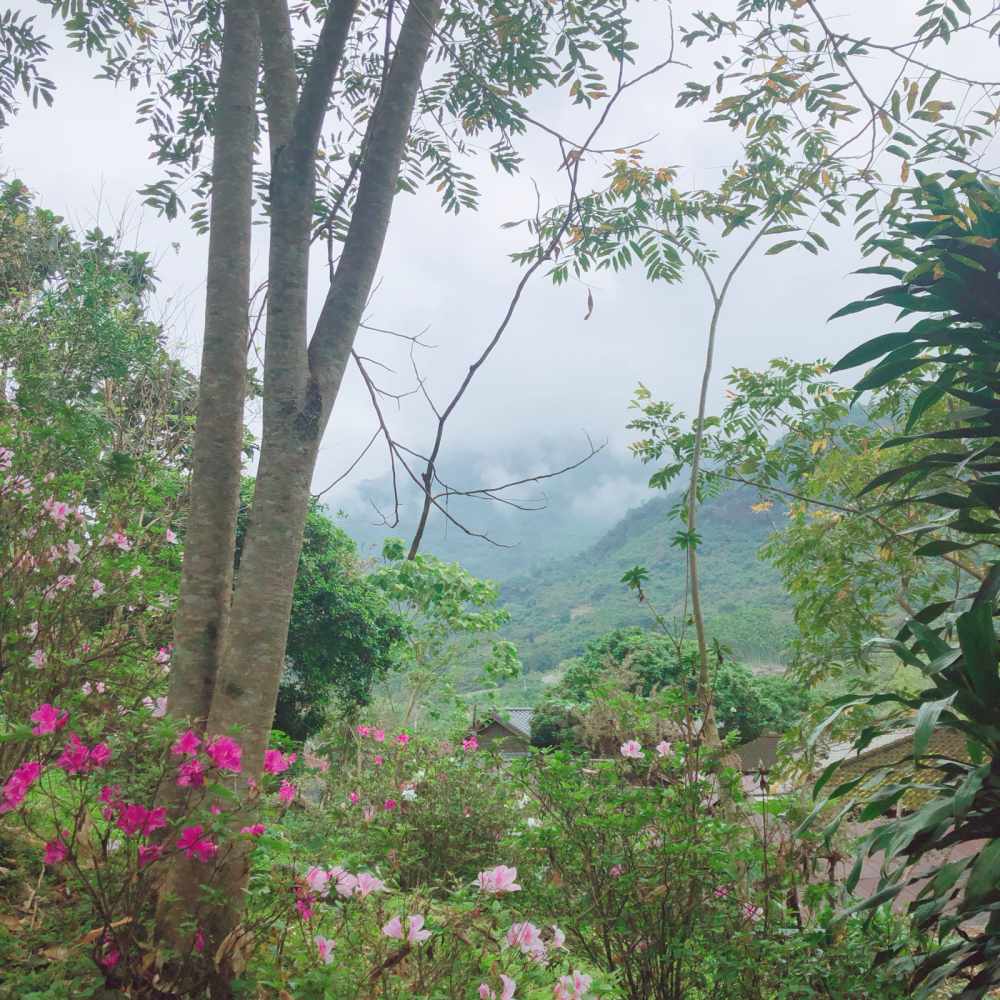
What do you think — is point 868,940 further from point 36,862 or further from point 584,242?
point 584,242

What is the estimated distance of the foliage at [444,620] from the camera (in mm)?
6086

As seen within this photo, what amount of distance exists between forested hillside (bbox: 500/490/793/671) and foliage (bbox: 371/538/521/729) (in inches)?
341

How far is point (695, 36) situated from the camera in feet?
6.83

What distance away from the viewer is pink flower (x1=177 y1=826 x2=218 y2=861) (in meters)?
1.09

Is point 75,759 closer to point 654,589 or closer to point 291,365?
point 291,365

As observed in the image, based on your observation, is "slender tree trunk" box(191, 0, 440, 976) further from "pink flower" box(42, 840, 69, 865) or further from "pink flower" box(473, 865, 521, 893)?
"pink flower" box(473, 865, 521, 893)

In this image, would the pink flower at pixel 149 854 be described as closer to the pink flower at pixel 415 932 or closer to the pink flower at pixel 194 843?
the pink flower at pixel 194 843

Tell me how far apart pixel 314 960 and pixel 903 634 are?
1677 millimetres

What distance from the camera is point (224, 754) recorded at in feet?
3.69

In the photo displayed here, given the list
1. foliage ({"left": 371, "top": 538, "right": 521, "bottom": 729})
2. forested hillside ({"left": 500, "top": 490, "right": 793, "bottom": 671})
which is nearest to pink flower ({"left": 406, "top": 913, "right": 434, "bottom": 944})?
foliage ({"left": 371, "top": 538, "right": 521, "bottom": 729})

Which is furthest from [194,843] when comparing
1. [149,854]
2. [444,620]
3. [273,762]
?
[444,620]

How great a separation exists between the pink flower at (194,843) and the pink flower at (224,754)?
0.11 meters

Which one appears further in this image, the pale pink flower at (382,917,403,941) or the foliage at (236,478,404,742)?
the foliage at (236,478,404,742)

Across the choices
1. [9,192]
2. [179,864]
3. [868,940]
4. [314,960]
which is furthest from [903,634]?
[9,192]
